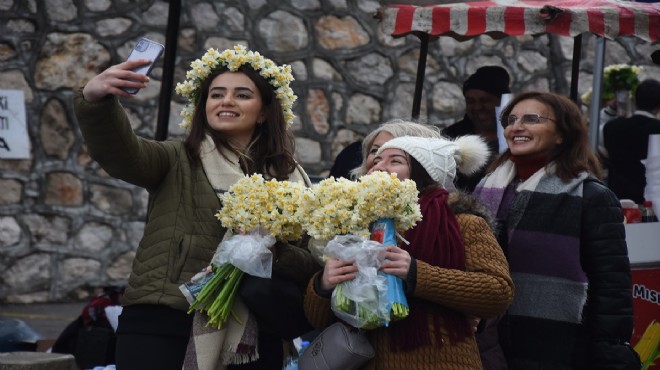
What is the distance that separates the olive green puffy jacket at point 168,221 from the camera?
3.44 meters

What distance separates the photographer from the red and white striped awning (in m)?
5.02

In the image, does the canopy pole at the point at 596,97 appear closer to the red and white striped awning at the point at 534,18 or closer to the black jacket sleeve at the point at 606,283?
the red and white striped awning at the point at 534,18

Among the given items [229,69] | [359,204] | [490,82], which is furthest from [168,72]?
[359,204]

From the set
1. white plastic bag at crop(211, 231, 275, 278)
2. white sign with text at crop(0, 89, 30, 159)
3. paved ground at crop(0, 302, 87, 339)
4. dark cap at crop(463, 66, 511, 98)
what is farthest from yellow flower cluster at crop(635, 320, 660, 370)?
white sign with text at crop(0, 89, 30, 159)

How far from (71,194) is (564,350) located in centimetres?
492

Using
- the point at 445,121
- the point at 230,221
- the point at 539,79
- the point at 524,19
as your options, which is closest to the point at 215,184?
the point at 230,221

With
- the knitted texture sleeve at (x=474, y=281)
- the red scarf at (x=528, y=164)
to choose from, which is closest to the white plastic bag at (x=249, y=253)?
the knitted texture sleeve at (x=474, y=281)

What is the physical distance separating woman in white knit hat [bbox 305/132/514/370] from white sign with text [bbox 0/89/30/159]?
4.72m

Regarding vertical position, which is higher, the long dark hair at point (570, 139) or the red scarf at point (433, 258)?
the long dark hair at point (570, 139)

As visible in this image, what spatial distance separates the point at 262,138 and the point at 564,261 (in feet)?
4.00

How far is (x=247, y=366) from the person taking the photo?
367cm

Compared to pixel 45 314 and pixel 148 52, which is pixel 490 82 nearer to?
pixel 148 52

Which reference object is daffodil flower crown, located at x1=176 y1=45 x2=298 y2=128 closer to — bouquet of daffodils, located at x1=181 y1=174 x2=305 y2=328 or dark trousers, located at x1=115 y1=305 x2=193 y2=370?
bouquet of daffodils, located at x1=181 y1=174 x2=305 y2=328

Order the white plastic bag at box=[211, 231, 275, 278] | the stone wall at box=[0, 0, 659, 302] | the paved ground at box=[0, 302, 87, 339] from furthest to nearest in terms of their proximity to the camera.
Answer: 1. the stone wall at box=[0, 0, 659, 302]
2. the paved ground at box=[0, 302, 87, 339]
3. the white plastic bag at box=[211, 231, 275, 278]
